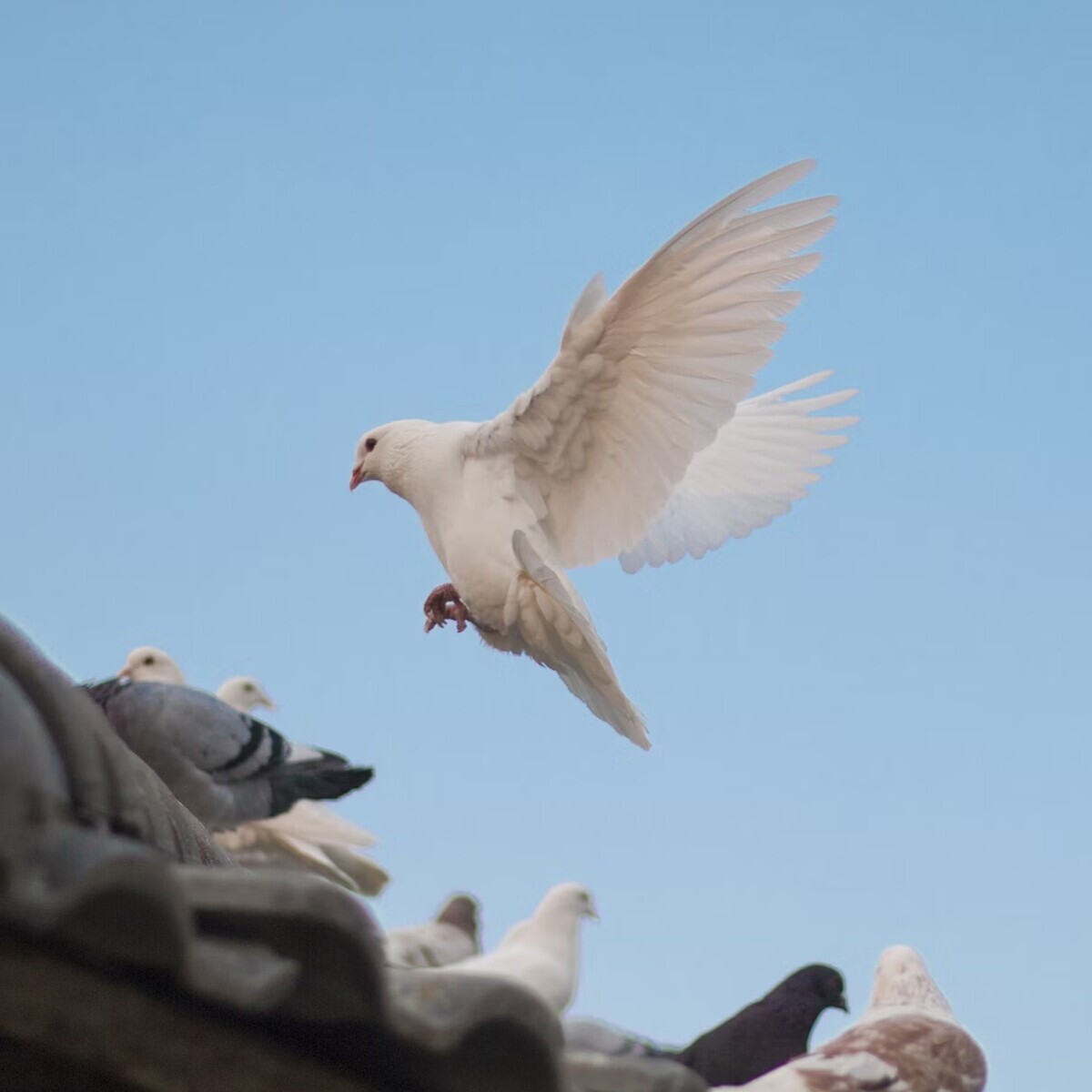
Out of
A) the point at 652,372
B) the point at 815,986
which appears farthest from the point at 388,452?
the point at 815,986

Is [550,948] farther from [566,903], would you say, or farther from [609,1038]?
[609,1038]

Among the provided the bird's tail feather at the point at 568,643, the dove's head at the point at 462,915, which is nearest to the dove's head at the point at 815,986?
the bird's tail feather at the point at 568,643

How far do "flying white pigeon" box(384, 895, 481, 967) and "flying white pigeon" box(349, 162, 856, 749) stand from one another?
5.20ft

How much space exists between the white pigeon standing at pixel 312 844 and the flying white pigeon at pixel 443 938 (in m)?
1.55

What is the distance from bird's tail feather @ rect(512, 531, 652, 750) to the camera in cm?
921

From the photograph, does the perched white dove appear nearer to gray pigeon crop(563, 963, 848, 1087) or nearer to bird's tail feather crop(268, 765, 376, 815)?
bird's tail feather crop(268, 765, 376, 815)

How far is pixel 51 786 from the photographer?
1.61m

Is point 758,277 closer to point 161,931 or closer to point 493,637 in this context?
point 493,637

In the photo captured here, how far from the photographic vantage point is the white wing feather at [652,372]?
843 cm

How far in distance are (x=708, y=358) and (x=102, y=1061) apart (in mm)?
7365

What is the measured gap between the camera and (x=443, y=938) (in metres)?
10.5

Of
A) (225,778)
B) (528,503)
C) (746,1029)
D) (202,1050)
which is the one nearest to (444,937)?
(225,778)

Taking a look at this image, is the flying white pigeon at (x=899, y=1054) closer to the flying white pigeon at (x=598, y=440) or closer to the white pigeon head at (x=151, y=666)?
the flying white pigeon at (x=598, y=440)

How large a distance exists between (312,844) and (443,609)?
11.3 ft
